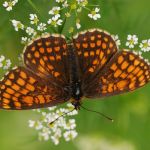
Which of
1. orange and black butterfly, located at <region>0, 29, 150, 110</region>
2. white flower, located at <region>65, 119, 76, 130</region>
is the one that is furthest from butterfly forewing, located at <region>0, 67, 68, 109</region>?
white flower, located at <region>65, 119, 76, 130</region>

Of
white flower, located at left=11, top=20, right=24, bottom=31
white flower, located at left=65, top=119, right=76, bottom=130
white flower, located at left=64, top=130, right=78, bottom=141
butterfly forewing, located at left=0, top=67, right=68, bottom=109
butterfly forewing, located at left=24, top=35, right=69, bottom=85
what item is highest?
white flower, located at left=11, top=20, right=24, bottom=31

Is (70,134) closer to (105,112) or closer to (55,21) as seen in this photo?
(105,112)

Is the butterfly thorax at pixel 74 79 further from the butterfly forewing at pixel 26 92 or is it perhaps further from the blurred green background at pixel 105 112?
the blurred green background at pixel 105 112

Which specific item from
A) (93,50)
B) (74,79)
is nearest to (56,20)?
(93,50)

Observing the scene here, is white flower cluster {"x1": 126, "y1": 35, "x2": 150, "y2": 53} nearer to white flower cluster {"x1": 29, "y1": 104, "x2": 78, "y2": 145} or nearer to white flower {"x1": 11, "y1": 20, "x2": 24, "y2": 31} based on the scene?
white flower cluster {"x1": 29, "y1": 104, "x2": 78, "y2": 145}

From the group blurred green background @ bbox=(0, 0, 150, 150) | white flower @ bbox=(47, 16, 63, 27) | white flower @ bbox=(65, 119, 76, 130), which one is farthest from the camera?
blurred green background @ bbox=(0, 0, 150, 150)

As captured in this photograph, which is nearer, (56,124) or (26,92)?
(26,92)

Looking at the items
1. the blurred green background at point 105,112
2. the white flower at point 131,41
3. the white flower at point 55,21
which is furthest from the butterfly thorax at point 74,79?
the blurred green background at point 105,112
